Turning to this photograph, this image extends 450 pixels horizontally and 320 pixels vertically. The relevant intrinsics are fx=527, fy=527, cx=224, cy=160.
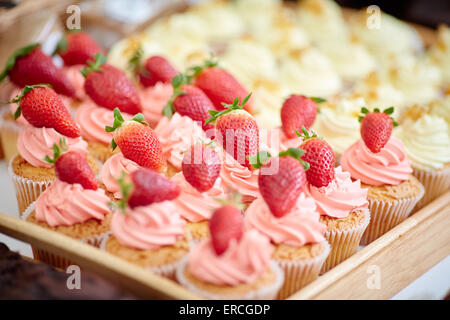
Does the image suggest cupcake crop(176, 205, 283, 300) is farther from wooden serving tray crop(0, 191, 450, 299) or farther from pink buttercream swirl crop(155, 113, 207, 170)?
pink buttercream swirl crop(155, 113, 207, 170)

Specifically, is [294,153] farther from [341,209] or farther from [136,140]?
[136,140]

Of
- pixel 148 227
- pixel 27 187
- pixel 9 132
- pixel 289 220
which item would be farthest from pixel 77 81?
pixel 289 220

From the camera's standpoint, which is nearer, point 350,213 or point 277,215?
point 277,215

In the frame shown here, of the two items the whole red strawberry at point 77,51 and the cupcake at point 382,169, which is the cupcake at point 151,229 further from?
the whole red strawberry at point 77,51

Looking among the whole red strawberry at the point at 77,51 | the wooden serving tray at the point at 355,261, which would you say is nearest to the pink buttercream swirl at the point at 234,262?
the wooden serving tray at the point at 355,261

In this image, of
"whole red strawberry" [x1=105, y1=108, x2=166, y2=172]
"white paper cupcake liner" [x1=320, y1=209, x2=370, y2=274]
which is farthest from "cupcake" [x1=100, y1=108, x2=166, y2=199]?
"white paper cupcake liner" [x1=320, y1=209, x2=370, y2=274]
